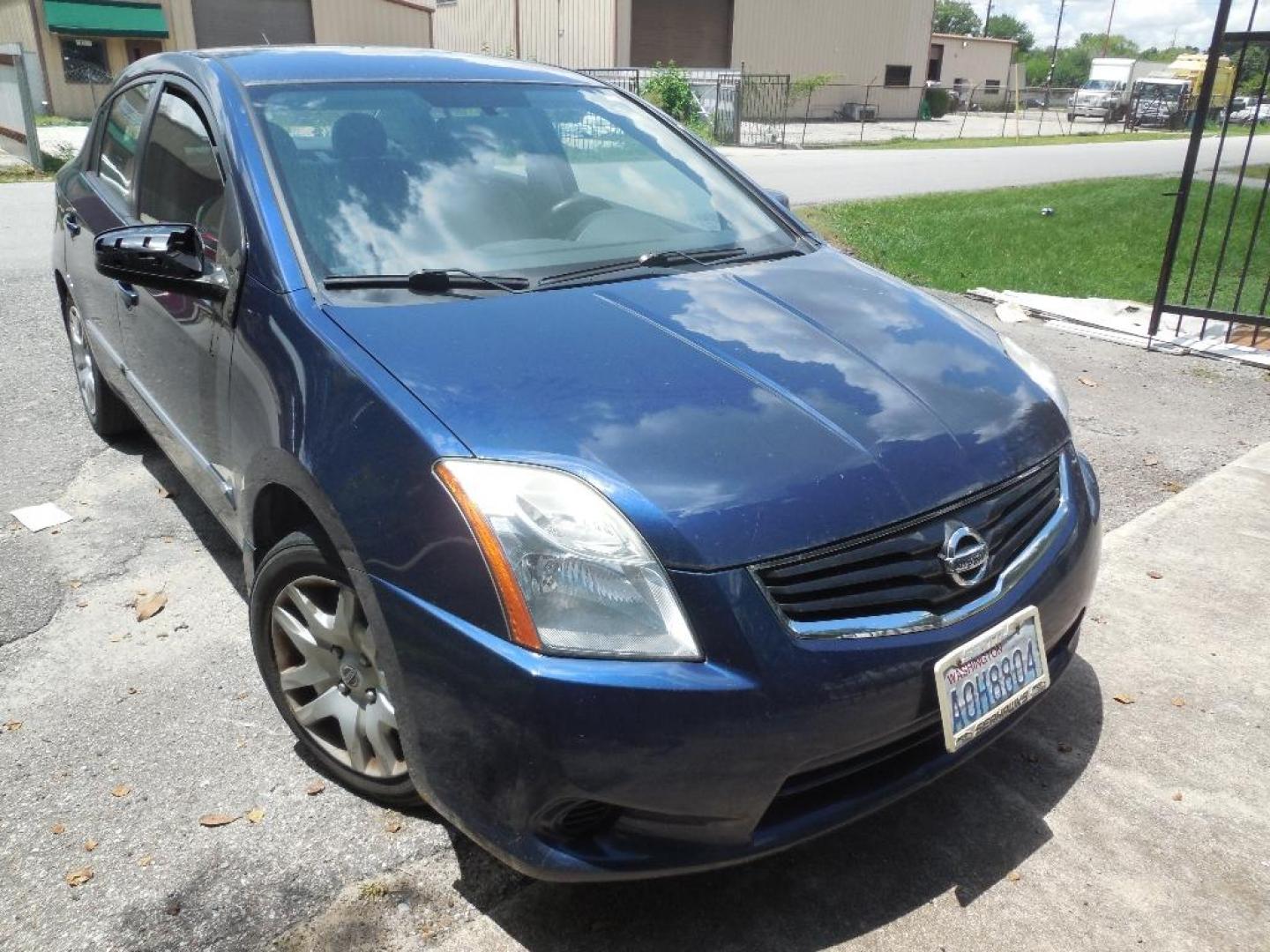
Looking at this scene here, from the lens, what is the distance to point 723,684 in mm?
1862

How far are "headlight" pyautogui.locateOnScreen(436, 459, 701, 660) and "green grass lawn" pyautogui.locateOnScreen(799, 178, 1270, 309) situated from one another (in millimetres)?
7148

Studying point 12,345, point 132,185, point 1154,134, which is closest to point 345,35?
point 1154,134

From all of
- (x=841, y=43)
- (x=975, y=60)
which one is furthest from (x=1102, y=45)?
(x=841, y=43)

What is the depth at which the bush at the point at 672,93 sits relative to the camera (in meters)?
23.7

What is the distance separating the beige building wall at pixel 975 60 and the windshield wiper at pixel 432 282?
58815mm

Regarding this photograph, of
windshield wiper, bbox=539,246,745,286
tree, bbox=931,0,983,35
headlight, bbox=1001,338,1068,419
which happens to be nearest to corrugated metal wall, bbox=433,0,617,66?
windshield wiper, bbox=539,246,745,286

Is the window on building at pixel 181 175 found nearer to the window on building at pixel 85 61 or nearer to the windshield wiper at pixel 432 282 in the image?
the windshield wiper at pixel 432 282

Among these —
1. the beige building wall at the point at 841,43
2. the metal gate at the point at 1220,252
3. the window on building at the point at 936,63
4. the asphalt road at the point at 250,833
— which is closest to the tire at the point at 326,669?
the asphalt road at the point at 250,833

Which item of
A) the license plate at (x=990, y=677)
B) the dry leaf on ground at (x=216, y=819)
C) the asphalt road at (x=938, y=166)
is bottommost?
the asphalt road at (x=938, y=166)

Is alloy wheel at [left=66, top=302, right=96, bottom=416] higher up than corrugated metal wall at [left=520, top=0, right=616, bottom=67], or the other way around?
corrugated metal wall at [left=520, top=0, right=616, bottom=67]

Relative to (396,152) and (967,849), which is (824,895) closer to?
(967,849)

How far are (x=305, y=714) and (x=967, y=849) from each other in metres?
1.66

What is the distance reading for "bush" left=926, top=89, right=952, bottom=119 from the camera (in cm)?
4750

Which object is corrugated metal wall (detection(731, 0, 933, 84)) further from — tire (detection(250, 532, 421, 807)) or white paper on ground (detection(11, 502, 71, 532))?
tire (detection(250, 532, 421, 807))
